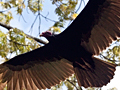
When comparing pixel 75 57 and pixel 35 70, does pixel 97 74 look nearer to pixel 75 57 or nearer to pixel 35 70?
pixel 75 57

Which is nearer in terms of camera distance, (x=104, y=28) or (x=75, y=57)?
(x=104, y=28)

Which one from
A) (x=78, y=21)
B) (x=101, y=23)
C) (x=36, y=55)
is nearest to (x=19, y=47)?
(x=36, y=55)

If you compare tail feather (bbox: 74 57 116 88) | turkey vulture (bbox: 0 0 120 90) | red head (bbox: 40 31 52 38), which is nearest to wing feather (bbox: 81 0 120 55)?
turkey vulture (bbox: 0 0 120 90)

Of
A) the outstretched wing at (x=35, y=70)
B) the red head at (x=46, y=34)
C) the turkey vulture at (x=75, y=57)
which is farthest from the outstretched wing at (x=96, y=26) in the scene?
the outstretched wing at (x=35, y=70)

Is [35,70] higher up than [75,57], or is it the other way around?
[75,57]

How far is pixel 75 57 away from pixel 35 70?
920 mm

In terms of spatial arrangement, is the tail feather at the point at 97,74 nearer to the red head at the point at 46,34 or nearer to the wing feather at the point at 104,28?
the wing feather at the point at 104,28

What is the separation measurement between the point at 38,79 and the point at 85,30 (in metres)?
1.28

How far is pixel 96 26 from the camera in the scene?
3693 millimetres

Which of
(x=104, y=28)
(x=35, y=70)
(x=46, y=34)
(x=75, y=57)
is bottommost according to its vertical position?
(x=35, y=70)

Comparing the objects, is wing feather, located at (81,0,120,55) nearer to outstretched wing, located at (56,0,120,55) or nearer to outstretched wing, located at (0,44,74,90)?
outstretched wing, located at (56,0,120,55)

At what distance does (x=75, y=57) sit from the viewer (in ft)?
12.8

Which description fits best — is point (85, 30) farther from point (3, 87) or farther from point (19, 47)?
point (3, 87)

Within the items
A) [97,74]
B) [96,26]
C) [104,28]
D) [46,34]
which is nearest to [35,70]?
[46,34]
